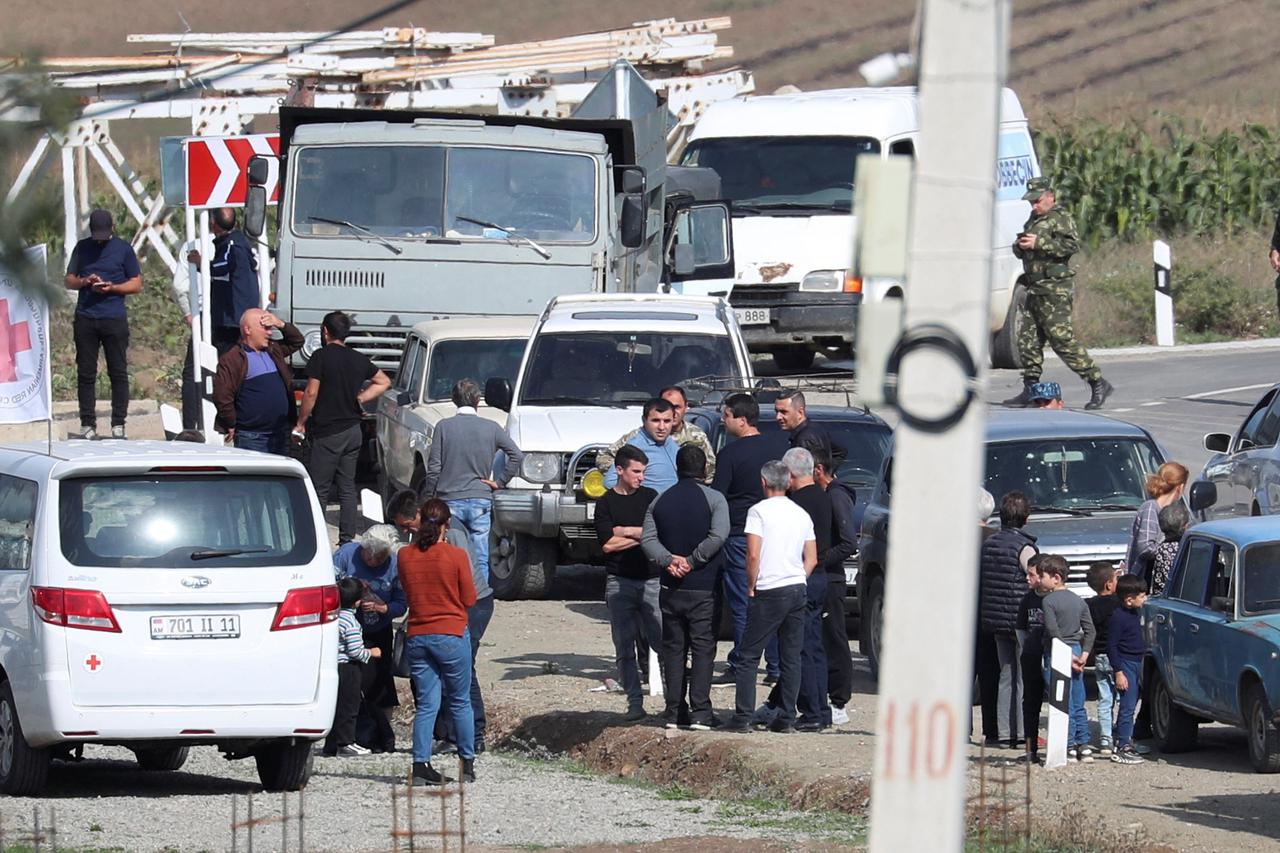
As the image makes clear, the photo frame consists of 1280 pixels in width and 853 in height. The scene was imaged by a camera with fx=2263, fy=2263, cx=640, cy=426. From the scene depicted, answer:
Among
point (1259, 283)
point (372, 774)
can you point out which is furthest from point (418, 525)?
point (1259, 283)

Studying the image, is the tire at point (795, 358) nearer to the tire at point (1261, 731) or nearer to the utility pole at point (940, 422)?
the tire at point (1261, 731)

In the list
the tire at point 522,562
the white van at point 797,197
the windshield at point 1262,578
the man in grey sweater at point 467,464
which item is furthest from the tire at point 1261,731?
the white van at point 797,197

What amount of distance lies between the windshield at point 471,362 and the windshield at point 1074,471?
4.81m

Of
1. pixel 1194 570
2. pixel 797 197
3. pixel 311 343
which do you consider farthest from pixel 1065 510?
pixel 797 197

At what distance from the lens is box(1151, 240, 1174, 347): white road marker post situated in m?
30.4

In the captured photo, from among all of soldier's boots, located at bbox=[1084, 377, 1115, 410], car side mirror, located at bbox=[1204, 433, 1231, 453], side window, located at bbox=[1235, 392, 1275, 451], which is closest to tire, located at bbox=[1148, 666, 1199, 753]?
side window, located at bbox=[1235, 392, 1275, 451]

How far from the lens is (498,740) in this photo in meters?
14.4

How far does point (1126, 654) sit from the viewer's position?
507 inches

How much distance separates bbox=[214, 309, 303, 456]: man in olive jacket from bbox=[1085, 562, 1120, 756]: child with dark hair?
652 centimetres

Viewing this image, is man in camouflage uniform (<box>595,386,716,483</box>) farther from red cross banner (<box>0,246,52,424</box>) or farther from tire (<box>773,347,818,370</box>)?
tire (<box>773,347,818,370</box>)

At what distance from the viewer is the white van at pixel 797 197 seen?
79.6 feet

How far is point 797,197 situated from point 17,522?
14899mm

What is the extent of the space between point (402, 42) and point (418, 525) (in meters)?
16.3

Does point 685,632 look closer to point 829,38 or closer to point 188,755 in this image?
point 188,755
